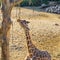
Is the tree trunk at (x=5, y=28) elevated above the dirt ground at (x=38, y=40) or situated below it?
above

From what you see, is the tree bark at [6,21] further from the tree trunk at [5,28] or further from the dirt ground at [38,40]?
the dirt ground at [38,40]

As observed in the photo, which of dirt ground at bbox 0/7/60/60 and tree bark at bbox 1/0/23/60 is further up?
tree bark at bbox 1/0/23/60

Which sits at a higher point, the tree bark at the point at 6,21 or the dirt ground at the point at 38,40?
the tree bark at the point at 6,21

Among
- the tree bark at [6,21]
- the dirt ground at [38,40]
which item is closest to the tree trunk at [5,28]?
the tree bark at [6,21]

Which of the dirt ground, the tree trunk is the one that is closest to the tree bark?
the tree trunk

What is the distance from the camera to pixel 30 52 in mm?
5156

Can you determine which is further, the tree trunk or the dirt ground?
the dirt ground

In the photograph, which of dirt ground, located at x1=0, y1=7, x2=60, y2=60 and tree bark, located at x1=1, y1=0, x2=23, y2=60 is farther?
dirt ground, located at x1=0, y1=7, x2=60, y2=60

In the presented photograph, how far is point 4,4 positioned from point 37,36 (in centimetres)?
398

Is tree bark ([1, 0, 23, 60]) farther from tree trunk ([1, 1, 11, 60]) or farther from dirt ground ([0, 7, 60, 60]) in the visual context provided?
dirt ground ([0, 7, 60, 60])

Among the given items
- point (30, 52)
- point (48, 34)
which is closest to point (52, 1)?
point (48, 34)

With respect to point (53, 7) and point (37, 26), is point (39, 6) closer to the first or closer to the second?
point (53, 7)

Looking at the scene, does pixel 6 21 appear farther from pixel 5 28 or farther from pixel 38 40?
pixel 38 40

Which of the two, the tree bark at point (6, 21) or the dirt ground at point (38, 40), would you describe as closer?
the tree bark at point (6, 21)
